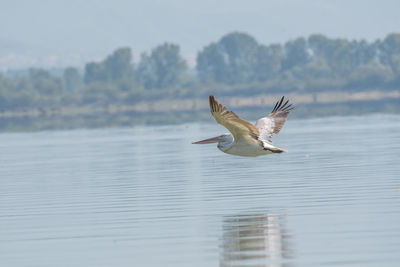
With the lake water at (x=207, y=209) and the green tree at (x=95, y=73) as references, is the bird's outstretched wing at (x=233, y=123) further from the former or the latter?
the green tree at (x=95, y=73)

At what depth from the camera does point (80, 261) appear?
12.5 meters

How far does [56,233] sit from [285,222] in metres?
3.37

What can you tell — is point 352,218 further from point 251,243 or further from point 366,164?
point 366,164

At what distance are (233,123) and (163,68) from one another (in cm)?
17456

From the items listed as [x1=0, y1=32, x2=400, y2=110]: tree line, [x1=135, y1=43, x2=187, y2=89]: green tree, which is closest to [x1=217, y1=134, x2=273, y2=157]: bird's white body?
[x1=0, y1=32, x2=400, y2=110]: tree line

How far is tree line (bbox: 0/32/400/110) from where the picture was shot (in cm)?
15012

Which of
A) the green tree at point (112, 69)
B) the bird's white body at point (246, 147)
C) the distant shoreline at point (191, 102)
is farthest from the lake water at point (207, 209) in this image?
the green tree at point (112, 69)

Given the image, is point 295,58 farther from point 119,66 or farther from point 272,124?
point 272,124

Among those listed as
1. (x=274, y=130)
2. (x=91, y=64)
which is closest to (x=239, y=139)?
(x=274, y=130)

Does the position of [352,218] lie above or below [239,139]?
below

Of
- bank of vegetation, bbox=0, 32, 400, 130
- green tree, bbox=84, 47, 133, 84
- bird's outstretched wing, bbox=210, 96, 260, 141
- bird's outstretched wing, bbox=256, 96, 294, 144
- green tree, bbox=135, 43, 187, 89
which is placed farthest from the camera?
green tree, bbox=84, 47, 133, 84

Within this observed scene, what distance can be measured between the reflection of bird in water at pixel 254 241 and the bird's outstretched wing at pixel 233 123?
1.36m

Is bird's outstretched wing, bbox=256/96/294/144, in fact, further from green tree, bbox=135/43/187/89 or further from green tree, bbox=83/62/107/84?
green tree, bbox=83/62/107/84

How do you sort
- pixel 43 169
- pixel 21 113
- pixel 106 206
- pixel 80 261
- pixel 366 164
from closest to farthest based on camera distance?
pixel 80 261 < pixel 106 206 < pixel 366 164 < pixel 43 169 < pixel 21 113
